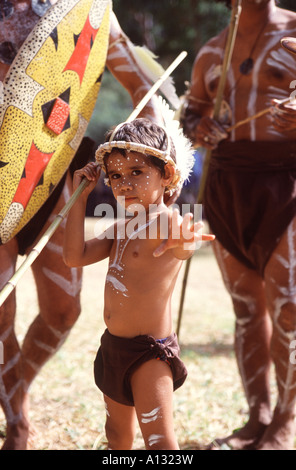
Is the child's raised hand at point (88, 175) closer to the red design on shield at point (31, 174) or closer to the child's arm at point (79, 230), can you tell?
the child's arm at point (79, 230)

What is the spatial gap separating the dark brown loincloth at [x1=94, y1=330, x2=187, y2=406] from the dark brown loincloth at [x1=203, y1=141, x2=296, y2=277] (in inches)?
40.4

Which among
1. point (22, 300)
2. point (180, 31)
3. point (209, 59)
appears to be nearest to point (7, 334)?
point (209, 59)

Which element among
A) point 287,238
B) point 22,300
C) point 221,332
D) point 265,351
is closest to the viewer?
point 287,238

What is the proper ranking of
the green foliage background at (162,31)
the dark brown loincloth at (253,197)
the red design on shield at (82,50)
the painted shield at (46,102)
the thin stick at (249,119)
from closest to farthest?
the painted shield at (46,102) < the red design on shield at (82,50) < the thin stick at (249,119) < the dark brown loincloth at (253,197) < the green foliage background at (162,31)

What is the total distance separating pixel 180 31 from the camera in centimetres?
1505

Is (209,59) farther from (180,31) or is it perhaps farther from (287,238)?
(180,31)

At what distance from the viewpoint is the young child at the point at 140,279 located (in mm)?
2217

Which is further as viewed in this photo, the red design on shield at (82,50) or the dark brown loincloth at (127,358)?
the red design on shield at (82,50)

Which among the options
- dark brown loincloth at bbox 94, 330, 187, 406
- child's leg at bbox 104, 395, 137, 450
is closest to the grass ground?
child's leg at bbox 104, 395, 137, 450

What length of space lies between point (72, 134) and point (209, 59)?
1144mm

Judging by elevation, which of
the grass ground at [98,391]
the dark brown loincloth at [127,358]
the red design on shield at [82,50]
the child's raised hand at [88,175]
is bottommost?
the grass ground at [98,391]

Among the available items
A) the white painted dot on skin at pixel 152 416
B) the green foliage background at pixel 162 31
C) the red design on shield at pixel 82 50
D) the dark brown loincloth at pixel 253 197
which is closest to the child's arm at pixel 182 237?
the white painted dot on skin at pixel 152 416

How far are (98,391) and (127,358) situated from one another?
6.76 feet

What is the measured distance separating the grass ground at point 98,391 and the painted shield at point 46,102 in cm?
144
